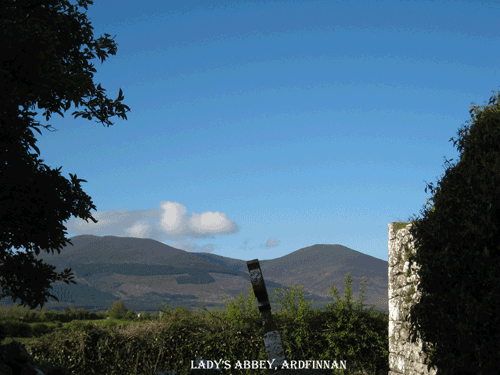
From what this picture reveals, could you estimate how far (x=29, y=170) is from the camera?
5.58 metres

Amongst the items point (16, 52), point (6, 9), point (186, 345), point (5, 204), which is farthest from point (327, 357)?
point (6, 9)

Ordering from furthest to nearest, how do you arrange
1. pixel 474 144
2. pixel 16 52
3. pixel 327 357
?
pixel 327 357, pixel 474 144, pixel 16 52

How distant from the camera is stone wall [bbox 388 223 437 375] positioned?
28.2 ft

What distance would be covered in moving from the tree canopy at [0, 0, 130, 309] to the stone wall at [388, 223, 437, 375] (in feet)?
23.0

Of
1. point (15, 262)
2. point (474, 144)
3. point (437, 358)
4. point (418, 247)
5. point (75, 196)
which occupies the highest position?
point (474, 144)

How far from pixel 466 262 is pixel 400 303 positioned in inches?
127

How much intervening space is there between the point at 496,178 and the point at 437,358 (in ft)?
10.7

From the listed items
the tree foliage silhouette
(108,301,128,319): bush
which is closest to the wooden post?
the tree foliage silhouette

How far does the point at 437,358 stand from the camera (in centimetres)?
653

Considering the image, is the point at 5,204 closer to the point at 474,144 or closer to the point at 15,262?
the point at 15,262

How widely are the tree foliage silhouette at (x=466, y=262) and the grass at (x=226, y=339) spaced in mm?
3194

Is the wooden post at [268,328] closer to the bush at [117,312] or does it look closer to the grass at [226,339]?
the grass at [226,339]

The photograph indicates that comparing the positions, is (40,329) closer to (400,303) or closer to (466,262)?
(400,303)

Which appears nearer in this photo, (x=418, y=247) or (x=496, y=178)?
(x=496, y=178)
